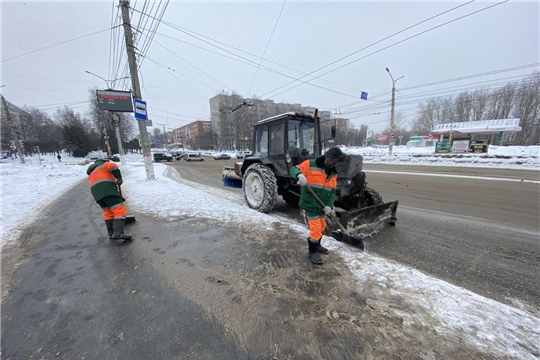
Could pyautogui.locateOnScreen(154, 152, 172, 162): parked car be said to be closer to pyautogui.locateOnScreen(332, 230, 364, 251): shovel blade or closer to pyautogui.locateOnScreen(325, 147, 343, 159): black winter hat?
pyautogui.locateOnScreen(332, 230, 364, 251): shovel blade

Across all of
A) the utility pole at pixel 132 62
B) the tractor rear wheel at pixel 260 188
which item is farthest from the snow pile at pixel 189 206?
the utility pole at pixel 132 62

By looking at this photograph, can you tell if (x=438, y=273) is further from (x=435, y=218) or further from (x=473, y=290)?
(x=435, y=218)

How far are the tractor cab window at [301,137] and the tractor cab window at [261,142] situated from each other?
778mm

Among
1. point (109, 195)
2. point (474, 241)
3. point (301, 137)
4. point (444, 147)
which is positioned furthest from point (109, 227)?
point (444, 147)

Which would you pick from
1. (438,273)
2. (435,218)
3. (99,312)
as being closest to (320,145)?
(435,218)

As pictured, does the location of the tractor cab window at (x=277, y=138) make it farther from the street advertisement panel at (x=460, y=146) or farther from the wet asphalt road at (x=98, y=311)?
the street advertisement panel at (x=460, y=146)

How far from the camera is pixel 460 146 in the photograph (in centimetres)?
2034

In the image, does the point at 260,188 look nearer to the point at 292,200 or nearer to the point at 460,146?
the point at 292,200

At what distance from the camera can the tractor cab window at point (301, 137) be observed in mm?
4863

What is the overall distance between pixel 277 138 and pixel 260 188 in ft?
4.26

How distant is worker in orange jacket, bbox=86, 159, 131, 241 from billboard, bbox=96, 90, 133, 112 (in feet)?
53.2

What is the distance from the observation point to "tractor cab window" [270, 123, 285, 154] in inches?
193

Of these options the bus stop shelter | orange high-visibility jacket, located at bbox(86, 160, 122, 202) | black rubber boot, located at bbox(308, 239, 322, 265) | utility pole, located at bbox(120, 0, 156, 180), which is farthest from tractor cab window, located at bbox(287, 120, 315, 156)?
the bus stop shelter

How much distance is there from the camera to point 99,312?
2.06 metres
